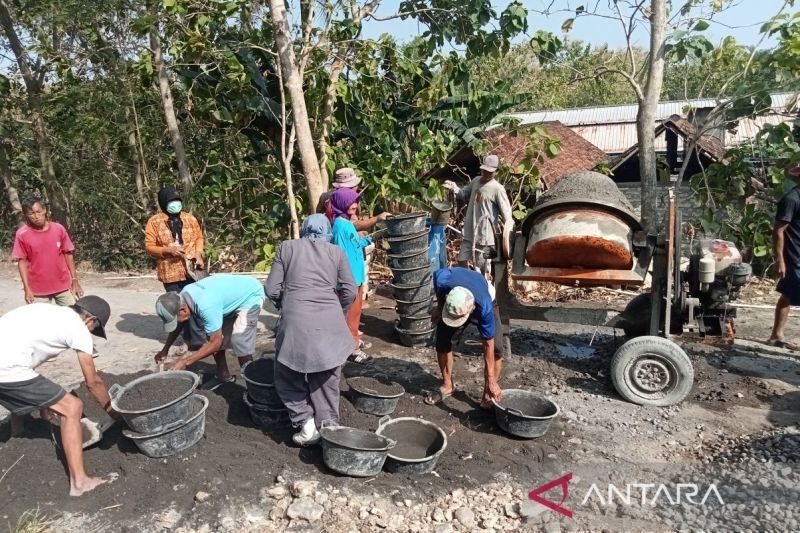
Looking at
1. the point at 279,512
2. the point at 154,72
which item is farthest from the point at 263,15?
the point at 279,512

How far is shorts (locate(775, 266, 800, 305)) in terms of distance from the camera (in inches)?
210

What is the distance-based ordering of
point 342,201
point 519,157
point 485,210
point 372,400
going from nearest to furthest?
point 372,400, point 342,201, point 485,210, point 519,157

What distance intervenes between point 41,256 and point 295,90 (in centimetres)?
302

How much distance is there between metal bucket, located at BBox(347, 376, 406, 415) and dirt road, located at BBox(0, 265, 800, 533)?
69 millimetres

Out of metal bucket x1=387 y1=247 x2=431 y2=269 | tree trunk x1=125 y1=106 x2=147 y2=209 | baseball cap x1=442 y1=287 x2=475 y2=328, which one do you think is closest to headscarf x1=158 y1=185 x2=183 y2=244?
metal bucket x1=387 y1=247 x2=431 y2=269

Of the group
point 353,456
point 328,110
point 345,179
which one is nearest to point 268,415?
point 353,456

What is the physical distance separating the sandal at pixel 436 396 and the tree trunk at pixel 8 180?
1133cm

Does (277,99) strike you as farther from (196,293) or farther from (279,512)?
(279,512)

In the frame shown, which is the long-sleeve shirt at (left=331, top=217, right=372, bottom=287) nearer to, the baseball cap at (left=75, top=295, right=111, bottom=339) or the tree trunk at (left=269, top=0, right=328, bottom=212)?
the tree trunk at (left=269, top=0, right=328, bottom=212)

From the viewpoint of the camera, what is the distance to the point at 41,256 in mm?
5445

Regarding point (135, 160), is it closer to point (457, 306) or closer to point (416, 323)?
point (416, 323)

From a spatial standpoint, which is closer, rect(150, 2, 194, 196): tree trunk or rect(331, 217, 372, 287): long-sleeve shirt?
rect(331, 217, 372, 287): long-sleeve shirt

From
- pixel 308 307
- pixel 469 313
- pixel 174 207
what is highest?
pixel 174 207

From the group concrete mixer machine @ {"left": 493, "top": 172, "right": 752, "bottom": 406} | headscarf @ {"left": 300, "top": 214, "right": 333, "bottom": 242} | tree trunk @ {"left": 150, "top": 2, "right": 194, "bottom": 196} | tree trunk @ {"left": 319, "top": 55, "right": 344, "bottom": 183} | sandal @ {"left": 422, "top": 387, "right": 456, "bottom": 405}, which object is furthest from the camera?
tree trunk @ {"left": 150, "top": 2, "right": 194, "bottom": 196}
